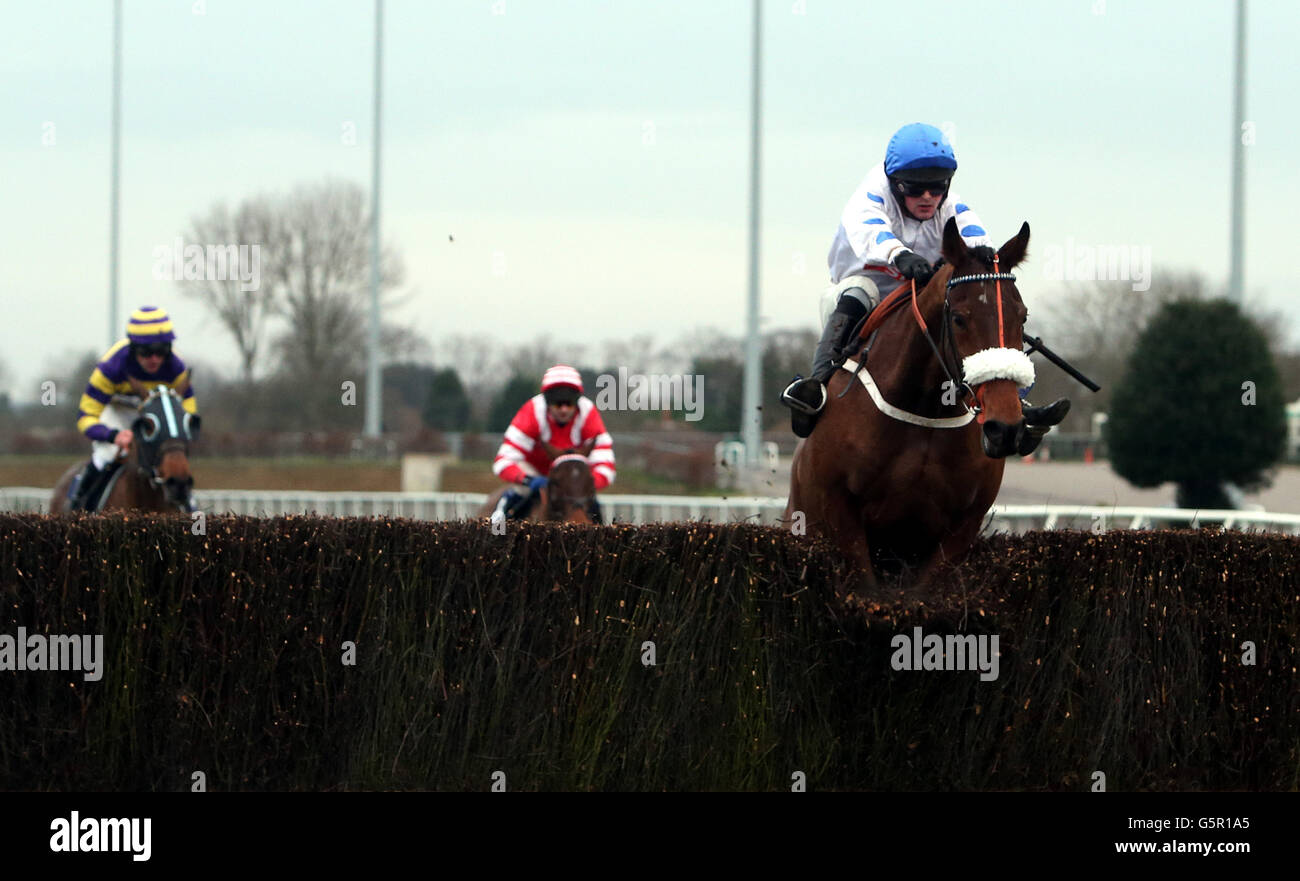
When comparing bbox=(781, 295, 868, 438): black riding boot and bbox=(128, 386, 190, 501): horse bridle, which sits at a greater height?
bbox=(781, 295, 868, 438): black riding boot

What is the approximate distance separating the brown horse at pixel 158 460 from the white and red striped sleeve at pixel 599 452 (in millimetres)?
2091

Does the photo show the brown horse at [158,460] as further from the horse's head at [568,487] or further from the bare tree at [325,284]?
the bare tree at [325,284]

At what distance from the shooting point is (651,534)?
16.3 ft

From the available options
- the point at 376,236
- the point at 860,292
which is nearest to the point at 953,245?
the point at 860,292

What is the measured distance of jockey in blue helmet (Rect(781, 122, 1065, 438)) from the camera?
5949 millimetres

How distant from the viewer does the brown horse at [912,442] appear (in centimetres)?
533

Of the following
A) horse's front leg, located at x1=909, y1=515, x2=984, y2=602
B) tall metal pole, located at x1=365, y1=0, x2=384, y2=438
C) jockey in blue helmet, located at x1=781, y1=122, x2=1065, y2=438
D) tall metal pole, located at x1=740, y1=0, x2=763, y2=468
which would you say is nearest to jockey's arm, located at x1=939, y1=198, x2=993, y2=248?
jockey in blue helmet, located at x1=781, y1=122, x2=1065, y2=438

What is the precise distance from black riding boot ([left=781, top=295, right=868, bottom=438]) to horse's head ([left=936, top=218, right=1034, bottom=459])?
83 cm

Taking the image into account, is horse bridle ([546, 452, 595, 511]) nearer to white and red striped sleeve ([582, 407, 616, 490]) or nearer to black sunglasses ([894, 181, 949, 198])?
white and red striped sleeve ([582, 407, 616, 490])

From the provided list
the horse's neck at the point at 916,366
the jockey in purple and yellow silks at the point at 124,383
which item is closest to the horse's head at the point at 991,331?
the horse's neck at the point at 916,366

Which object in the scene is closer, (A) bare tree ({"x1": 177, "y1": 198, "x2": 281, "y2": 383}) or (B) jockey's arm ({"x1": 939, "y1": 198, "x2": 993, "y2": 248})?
(B) jockey's arm ({"x1": 939, "y1": 198, "x2": 993, "y2": 248})

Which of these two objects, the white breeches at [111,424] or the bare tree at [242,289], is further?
the bare tree at [242,289]

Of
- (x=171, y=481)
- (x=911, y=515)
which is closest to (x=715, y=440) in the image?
(x=171, y=481)

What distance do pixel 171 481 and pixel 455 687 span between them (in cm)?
379
